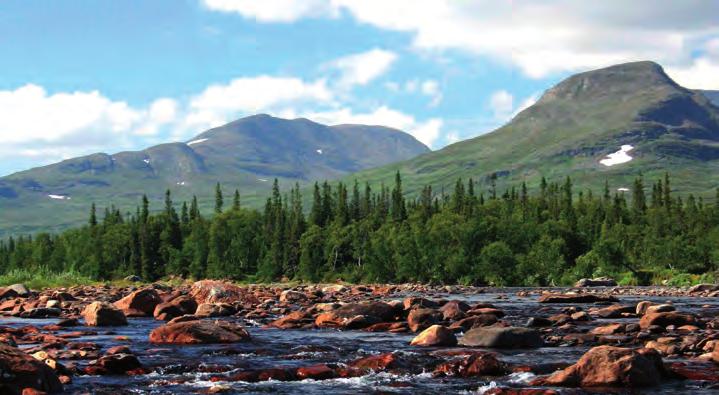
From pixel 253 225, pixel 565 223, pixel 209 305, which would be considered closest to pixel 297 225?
pixel 253 225

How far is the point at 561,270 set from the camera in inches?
4247

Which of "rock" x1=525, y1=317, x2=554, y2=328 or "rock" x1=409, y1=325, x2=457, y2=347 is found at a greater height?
"rock" x1=409, y1=325, x2=457, y2=347

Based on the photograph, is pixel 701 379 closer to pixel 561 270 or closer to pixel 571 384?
pixel 571 384

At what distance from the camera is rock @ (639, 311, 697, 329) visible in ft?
117

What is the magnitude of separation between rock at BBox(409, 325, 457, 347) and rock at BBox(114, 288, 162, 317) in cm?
2417

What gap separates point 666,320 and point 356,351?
16903 mm

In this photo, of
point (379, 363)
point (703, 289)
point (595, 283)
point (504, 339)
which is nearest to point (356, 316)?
point (504, 339)

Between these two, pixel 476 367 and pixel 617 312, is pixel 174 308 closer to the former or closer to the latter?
pixel 617 312

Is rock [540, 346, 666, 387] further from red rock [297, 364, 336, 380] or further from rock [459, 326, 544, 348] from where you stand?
rock [459, 326, 544, 348]

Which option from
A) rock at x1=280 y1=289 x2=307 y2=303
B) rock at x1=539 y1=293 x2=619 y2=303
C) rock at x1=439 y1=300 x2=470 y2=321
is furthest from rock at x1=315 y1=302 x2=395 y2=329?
rock at x1=539 y1=293 x2=619 y2=303

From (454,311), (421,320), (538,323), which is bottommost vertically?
(538,323)

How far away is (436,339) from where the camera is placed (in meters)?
30.8

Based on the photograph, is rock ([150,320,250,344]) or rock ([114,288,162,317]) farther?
rock ([114,288,162,317])

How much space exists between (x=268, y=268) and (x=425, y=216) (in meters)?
35.7
